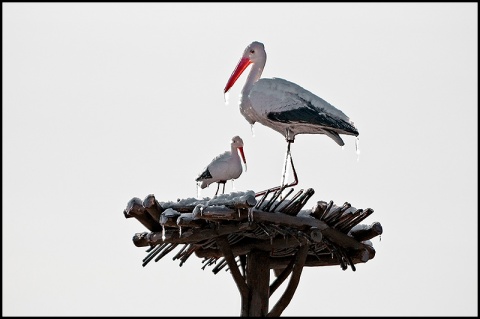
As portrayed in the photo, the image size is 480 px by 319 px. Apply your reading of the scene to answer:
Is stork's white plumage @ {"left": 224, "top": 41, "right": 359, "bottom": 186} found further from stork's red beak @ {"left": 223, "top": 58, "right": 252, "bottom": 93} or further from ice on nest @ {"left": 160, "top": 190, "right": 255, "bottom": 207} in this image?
ice on nest @ {"left": 160, "top": 190, "right": 255, "bottom": 207}

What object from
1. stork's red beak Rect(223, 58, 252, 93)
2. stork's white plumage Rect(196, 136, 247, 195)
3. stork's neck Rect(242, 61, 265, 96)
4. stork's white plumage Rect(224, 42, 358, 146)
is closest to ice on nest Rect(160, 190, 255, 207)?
stork's white plumage Rect(196, 136, 247, 195)

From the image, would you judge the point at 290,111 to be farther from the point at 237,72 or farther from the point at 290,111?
the point at 237,72

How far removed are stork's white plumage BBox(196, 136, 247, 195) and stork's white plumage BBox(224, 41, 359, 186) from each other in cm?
51

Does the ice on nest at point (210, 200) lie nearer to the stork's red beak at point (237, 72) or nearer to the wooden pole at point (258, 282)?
the wooden pole at point (258, 282)

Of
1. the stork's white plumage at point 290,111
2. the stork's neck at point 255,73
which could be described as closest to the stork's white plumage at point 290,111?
the stork's white plumage at point 290,111

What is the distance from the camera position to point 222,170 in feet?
62.6

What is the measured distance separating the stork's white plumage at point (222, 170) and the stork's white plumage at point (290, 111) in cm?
51

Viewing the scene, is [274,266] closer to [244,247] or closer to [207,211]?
[244,247]

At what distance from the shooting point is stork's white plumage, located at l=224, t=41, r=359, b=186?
1886 cm

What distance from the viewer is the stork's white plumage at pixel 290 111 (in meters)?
18.9

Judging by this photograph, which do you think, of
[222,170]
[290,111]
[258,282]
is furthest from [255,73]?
[258,282]

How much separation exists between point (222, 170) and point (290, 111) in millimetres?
1052

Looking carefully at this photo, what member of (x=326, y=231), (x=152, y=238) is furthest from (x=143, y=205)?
(x=326, y=231)

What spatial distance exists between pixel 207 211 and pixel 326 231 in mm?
1711
